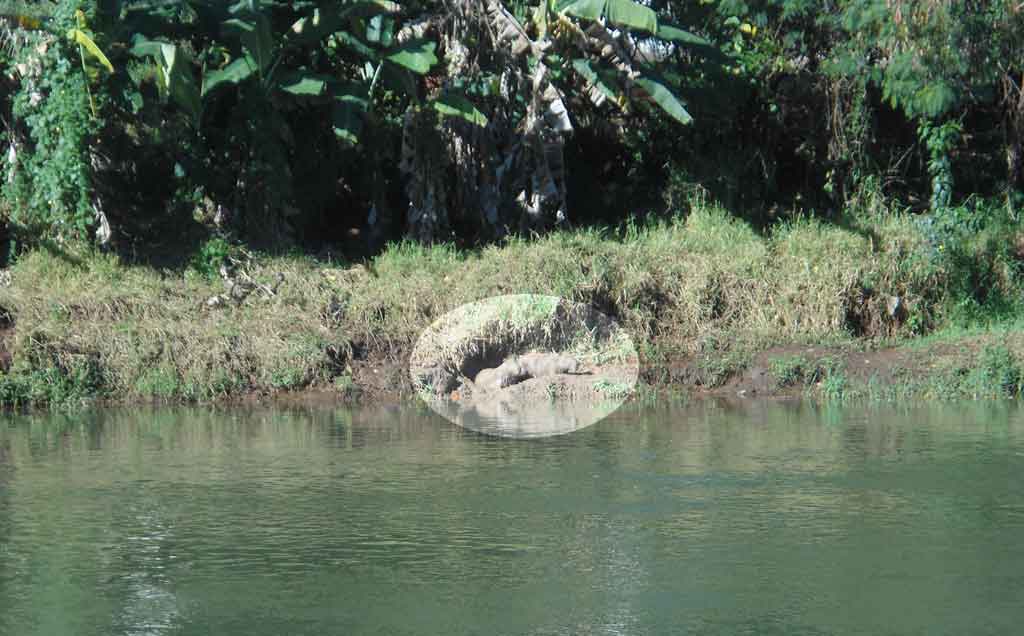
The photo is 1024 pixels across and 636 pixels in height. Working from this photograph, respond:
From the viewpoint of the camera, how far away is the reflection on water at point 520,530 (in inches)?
246

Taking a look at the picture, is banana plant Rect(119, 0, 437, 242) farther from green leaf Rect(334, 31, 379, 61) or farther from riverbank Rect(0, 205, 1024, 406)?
riverbank Rect(0, 205, 1024, 406)

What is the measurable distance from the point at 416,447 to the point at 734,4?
9.30m

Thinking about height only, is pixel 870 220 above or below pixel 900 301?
above

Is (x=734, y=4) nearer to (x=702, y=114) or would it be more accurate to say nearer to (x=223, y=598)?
(x=702, y=114)

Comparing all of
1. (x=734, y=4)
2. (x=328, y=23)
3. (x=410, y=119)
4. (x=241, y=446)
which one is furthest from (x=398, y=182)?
(x=241, y=446)

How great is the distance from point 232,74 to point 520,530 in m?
A: 9.04

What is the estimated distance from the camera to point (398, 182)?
61.0ft

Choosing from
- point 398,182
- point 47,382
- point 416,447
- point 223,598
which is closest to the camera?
point 223,598

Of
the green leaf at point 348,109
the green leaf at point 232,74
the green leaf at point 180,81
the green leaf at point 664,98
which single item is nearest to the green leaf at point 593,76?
the green leaf at point 664,98

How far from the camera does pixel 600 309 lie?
15414 millimetres

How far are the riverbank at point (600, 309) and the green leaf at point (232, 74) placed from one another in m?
1.90

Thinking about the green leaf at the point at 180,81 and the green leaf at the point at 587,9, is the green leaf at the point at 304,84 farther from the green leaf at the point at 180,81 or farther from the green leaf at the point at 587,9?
the green leaf at the point at 587,9
